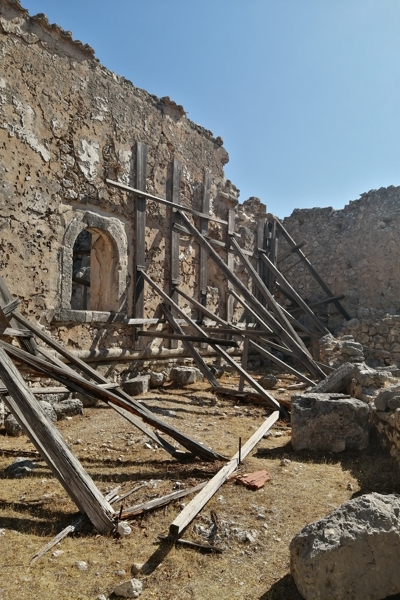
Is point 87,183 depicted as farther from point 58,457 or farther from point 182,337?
point 58,457

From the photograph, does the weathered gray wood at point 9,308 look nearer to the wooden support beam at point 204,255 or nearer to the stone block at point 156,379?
the stone block at point 156,379

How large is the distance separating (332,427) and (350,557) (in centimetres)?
265

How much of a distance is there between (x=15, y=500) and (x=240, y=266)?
9.28m

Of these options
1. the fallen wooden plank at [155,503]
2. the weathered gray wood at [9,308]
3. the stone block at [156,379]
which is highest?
the weathered gray wood at [9,308]

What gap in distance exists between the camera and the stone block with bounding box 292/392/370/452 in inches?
189

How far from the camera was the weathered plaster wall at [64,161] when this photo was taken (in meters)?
6.63

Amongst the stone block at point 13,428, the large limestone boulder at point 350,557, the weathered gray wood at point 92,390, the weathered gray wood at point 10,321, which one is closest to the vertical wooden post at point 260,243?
the weathered gray wood at point 10,321

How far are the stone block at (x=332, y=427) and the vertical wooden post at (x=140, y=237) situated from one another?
4.29 m

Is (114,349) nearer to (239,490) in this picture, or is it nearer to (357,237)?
(239,490)

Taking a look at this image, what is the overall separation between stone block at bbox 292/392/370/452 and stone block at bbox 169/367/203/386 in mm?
4115

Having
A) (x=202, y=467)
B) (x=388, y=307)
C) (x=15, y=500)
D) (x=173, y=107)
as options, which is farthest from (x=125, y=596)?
(x=388, y=307)

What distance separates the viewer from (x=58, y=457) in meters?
3.24

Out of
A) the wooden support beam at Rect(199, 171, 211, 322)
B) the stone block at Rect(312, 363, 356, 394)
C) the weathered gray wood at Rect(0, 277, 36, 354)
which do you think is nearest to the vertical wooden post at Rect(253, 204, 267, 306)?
the wooden support beam at Rect(199, 171, 211, 322)

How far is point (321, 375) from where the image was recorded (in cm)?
787
